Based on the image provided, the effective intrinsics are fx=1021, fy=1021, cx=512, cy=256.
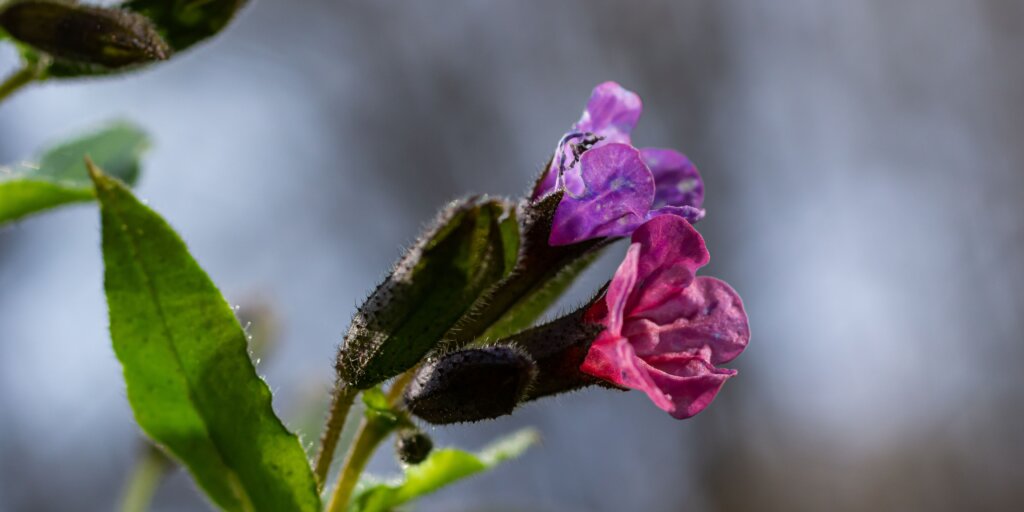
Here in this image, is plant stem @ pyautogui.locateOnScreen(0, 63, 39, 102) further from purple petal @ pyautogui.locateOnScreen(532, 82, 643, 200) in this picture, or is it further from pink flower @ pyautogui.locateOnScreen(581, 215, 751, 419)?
pink flower @ pyautogui.locateOnScreen(581, 215, 751, 419)

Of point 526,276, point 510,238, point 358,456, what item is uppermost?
point 510,238

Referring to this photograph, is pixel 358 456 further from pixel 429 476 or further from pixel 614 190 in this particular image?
pixel 614 190

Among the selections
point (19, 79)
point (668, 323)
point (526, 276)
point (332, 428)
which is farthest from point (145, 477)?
point (668, 323)

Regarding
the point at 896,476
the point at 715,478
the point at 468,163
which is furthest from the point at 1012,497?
the point at 468,163

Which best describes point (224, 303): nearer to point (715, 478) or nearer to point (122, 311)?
point (122, 311)

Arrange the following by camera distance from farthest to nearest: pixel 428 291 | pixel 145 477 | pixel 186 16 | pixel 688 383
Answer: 1. pixel 145 477
2. pixel 186 16
3. pixel 688 383
4. pixel 428 291

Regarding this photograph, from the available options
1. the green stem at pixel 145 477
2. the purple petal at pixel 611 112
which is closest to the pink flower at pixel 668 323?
the purple petal at pixel 611 112
